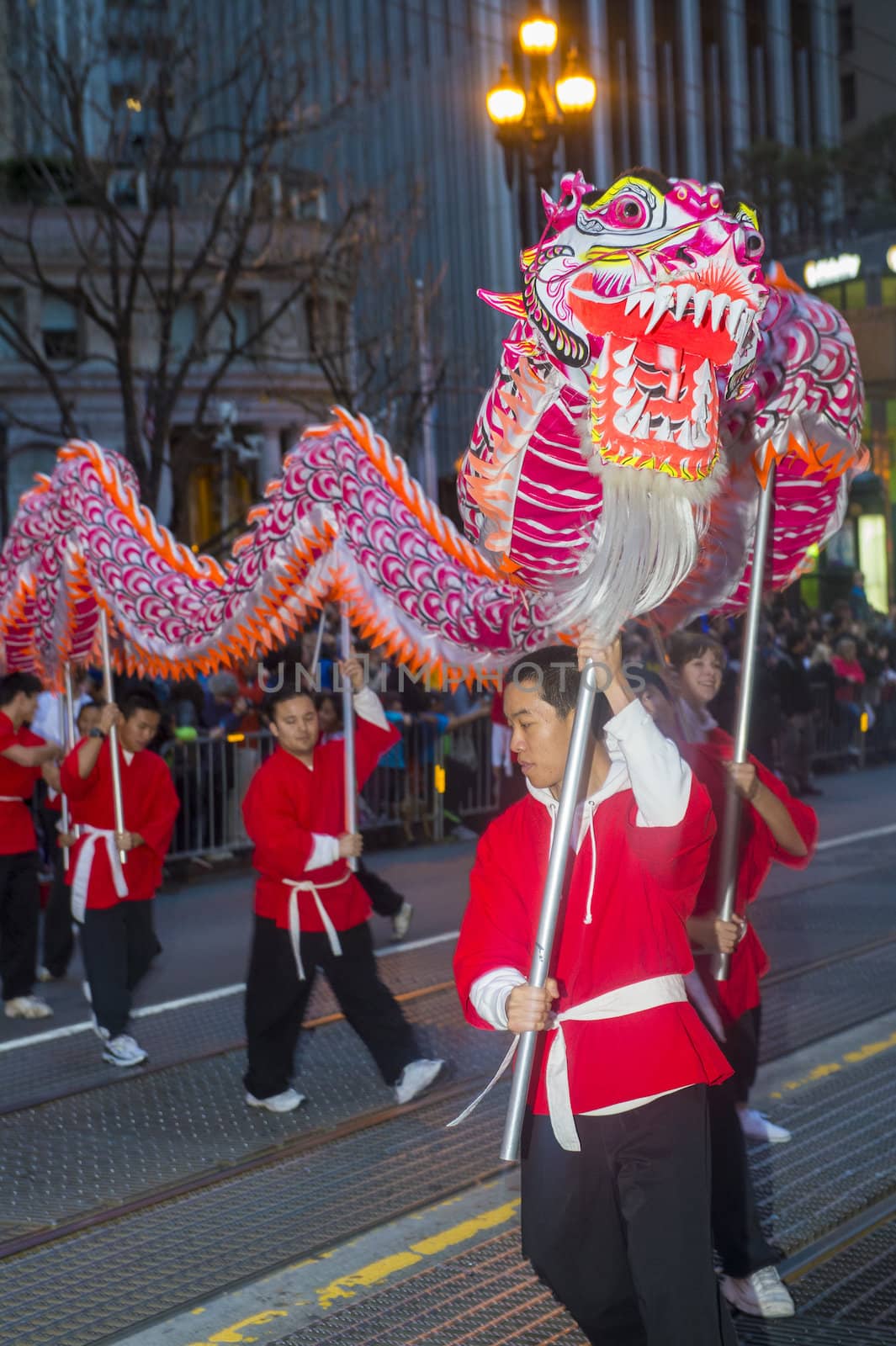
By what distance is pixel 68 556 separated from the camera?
8055mm

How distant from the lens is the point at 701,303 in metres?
3.82

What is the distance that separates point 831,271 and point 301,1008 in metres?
22.5

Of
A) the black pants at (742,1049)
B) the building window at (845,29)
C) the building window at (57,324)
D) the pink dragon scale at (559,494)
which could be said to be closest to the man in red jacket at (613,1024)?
the pink dragon scale at (559,494)

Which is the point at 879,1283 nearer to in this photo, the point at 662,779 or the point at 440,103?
the point at 662,779

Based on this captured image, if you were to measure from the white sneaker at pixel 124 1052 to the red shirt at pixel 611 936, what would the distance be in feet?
13.4

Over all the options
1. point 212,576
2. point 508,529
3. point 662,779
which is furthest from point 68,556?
point 662,779

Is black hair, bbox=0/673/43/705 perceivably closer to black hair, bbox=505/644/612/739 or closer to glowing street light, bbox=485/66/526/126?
black hair, bbox=505/644/612/739

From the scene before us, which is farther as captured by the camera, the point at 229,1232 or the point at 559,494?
the point at 229,1232

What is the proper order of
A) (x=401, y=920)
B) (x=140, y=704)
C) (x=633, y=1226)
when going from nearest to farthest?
1. (x=633, y=1226)
2. (x=140, y=704)
3. (x=401, y=920)

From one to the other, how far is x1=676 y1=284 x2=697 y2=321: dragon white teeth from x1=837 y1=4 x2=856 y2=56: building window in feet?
161

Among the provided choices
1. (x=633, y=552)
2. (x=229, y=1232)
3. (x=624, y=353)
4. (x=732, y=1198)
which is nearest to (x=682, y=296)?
(x=624, y=353)

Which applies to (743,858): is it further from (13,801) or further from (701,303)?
(13,801)

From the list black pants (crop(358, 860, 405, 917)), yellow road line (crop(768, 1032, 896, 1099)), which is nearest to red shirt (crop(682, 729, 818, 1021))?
yellow road line (crop(768, 1032, 896, 1099))

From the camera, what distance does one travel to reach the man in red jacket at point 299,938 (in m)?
6.69
